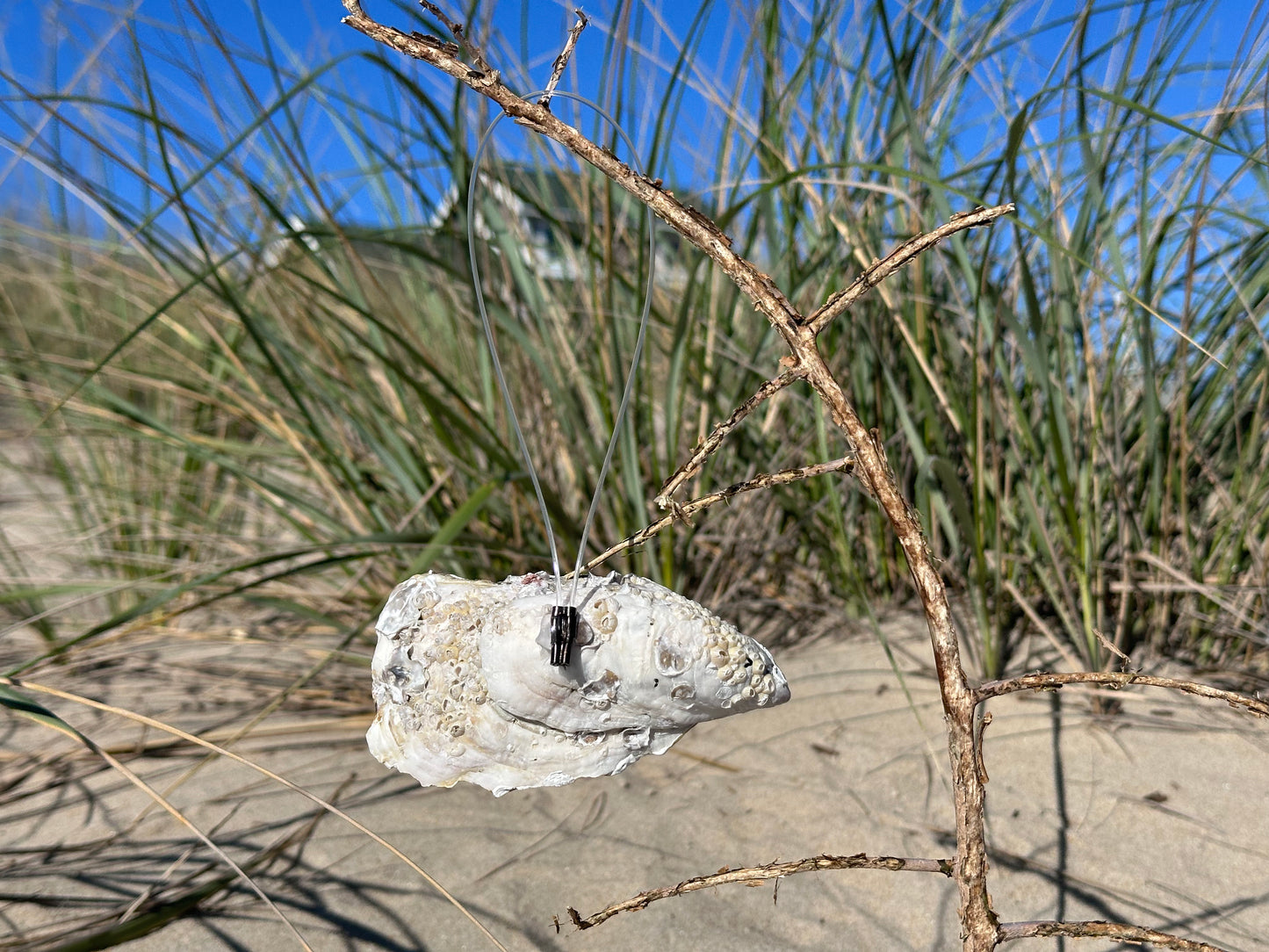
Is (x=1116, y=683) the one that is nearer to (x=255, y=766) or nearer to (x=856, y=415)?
(x=856, y=415)

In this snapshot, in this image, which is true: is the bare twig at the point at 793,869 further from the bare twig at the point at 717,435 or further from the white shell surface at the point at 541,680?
the bare twig at the point at 717,435

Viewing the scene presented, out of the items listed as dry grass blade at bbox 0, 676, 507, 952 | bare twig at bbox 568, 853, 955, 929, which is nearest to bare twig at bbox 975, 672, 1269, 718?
bare twig at bbox 568, 853, 955, 929

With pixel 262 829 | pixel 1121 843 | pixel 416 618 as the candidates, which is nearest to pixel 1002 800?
pixel 1121 843

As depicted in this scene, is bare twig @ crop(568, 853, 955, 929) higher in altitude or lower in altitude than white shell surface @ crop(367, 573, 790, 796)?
lower

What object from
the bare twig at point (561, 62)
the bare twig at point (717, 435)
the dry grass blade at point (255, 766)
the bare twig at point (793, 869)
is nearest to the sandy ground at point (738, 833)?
the dry grass blade at point (255, 766)

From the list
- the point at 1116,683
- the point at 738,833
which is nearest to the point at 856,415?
the point at 1116,683

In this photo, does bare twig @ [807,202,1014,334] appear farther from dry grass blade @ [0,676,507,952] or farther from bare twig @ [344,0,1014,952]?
dry grass blade @ [0,676,507,952]

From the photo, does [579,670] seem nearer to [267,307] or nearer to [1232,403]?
[1232,403]
